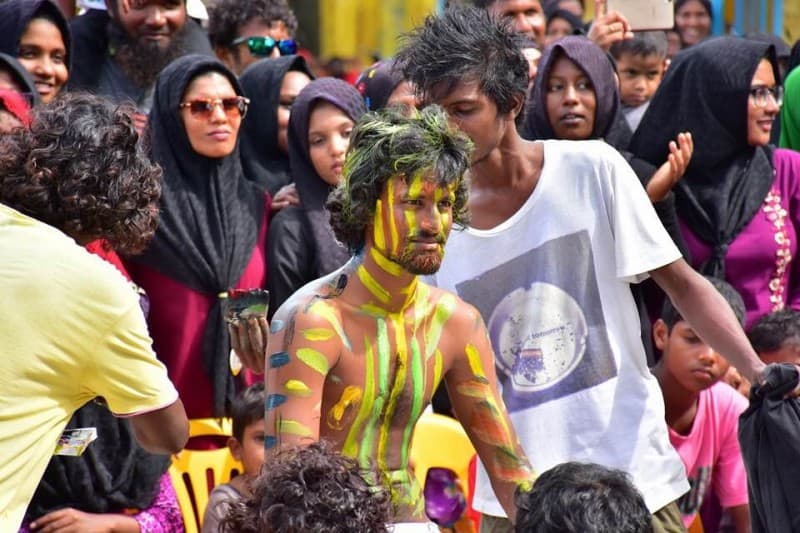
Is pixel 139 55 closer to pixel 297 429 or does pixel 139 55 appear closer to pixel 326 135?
pixel 326 135

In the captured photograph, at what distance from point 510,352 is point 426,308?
0.59 meters

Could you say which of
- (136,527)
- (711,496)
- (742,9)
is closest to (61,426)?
(136,527)

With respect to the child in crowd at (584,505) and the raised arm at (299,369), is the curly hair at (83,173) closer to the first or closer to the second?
the raised arm at (299,369)

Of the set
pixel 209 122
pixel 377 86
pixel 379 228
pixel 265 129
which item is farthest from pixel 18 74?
pixel 379 228

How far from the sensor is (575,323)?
421cm

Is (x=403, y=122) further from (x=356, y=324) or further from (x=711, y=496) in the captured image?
(x=711, y=496)

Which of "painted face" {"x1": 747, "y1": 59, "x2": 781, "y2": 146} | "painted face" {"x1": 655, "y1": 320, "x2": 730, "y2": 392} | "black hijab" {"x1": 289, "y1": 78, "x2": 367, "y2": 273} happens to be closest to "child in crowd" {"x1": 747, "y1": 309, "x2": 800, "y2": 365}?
"painted face" {"x1": 655, "y1": 320, "x2": 730, "y2": 392}

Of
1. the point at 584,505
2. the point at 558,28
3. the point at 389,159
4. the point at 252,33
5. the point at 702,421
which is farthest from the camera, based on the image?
the point at 558,28

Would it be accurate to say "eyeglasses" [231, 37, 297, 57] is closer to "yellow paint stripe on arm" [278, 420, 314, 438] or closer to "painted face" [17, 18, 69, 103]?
"painted face" [17, 18, 69, 103]

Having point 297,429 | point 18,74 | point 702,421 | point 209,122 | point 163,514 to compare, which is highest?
point 18,74

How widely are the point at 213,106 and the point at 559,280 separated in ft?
7.00

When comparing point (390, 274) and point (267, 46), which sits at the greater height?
point (267, 46)

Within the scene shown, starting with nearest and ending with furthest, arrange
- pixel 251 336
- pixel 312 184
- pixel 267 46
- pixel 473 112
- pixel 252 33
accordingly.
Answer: pixel 251 336 < pixel 473 112 < pixel 312 184 < pixel 267 46 < pixel 252 33

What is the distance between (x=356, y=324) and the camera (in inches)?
143
